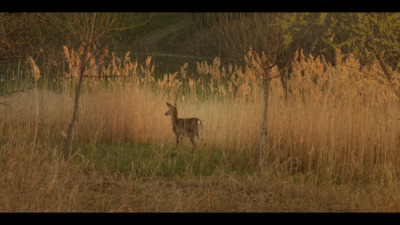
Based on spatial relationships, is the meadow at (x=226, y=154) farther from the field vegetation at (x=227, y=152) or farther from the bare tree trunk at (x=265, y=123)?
the bare tree trunk at (x=265, y=123)

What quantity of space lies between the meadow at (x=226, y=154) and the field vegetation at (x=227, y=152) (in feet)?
0.07

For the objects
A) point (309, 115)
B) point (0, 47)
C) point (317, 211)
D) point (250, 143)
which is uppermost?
point (0, 47)

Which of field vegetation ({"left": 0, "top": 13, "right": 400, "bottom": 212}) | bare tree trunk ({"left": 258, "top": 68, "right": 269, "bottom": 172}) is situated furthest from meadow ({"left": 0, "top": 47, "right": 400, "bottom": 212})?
bare tree trunk ({"left": 258, "top": 68, "right": 269, "bottom": 172})

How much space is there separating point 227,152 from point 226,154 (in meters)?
0.04

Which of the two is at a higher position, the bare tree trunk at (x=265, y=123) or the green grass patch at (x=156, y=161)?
the bare tree trunk at (x=265, y=123)

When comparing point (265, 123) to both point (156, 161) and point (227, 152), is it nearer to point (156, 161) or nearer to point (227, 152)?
point (227, 152)

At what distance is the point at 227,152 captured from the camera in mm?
6863

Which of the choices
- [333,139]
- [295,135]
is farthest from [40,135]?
[333,139]

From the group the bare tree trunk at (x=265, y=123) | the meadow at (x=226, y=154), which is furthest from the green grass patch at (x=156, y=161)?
the bare tree trunk at (x=265, y=123)

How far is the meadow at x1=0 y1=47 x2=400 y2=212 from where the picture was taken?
4562 millimetres

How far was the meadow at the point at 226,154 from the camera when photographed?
4.56 m

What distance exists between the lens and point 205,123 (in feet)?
27.8

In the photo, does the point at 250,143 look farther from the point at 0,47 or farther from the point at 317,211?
the point at 0,47
